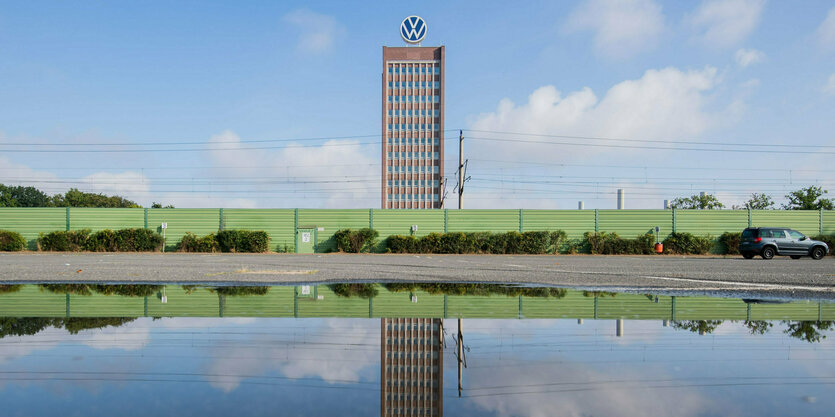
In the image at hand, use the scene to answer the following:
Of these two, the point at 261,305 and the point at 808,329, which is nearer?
the point at 808,329

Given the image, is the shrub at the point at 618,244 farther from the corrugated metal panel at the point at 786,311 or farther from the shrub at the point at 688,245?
the corrugated metal panel at the point at 786,311

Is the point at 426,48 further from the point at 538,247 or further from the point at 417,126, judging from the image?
the point at 538,247

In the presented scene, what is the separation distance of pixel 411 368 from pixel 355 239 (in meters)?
23.2

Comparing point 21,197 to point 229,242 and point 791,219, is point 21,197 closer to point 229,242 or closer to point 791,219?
point 229,242

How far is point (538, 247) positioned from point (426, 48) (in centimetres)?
8998

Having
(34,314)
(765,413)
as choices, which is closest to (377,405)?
(765,413)

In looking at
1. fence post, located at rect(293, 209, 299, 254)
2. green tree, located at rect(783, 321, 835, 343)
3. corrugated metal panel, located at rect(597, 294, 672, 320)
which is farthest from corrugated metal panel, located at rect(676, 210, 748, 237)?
green tree, located at rect(783, 321, 835, 343)

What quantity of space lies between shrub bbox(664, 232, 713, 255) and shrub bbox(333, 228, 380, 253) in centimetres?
1574

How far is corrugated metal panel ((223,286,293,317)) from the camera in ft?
20.1

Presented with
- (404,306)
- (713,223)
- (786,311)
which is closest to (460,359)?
(404,306)

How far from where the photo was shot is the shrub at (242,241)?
86.5 ft

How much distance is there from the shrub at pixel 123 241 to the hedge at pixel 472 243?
12269 mm

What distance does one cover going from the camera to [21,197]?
92438 mm

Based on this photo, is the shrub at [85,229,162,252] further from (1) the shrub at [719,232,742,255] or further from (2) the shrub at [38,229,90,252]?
(1) the shrub at [719,232,742,255]
